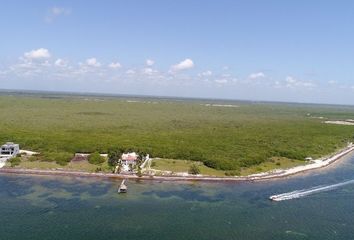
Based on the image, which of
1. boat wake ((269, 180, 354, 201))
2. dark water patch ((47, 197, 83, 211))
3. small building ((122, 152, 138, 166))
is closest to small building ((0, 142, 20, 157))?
small building ((122, 152, 138, 166))

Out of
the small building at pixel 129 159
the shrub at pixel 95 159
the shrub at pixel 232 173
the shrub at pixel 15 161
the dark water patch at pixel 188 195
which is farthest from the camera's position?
the shrub at pixel 95 159

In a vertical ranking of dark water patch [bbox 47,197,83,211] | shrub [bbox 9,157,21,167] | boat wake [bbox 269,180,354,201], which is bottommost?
dark water patch [bbox 47,197,83,211]

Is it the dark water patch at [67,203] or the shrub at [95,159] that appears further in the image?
the shrub at [95,159]

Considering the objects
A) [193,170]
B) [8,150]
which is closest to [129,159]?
[193,170]

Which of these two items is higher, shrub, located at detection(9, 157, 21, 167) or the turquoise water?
shrub, located at detection(9, 157, 21, 167)

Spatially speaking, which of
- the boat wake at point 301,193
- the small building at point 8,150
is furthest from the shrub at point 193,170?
the small building at point 8,150

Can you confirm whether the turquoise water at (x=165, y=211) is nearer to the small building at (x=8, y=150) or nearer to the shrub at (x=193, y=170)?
the shrub at (x=193, y=170)

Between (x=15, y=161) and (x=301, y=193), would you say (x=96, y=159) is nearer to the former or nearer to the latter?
(x=15, y=161)

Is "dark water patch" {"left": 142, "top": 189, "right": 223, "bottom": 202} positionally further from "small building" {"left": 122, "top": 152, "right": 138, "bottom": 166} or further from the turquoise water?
"small building" {"left": 122, "top": 152, "right": 138, "bottom": 166}
